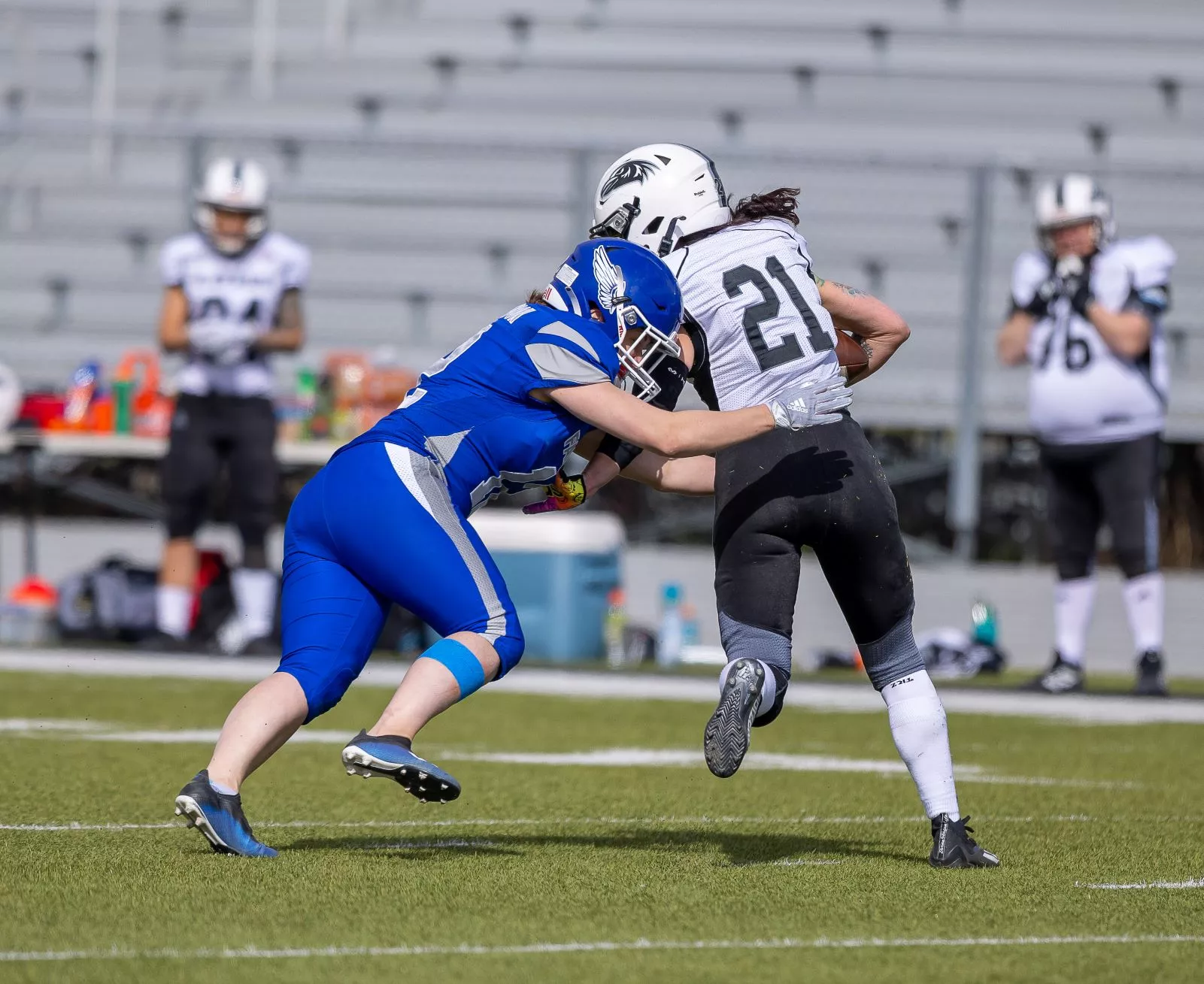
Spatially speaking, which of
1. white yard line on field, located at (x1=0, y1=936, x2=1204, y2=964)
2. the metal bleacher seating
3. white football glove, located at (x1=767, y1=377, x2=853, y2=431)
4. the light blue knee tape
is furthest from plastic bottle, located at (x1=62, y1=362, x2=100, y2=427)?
white yard line on field, located at (x1=0, y1=936, x2=1204, y2=964)

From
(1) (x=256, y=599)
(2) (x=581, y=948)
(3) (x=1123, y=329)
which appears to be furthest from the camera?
(1) (x=256, y=599)

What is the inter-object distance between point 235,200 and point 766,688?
659cm

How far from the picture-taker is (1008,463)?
39.8 ft

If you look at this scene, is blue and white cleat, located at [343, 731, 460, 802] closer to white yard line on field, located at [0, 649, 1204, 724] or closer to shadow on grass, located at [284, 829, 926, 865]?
shadow on grass, located at [284, 829, 926, 865]

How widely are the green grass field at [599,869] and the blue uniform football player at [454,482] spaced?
0.34 m

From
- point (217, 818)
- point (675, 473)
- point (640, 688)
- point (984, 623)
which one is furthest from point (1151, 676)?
point (217, 818)

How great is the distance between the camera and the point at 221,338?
10.2 m

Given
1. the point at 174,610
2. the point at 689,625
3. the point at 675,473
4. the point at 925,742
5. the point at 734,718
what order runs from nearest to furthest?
1. the point at 734,718
2. the point at 925,742
3. the point at 675,473
4. the point at 174,610
5. the point at 689,625

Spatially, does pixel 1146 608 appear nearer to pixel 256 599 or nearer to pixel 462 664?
pixel 256 599

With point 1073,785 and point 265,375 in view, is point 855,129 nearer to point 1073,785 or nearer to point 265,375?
point 265,375

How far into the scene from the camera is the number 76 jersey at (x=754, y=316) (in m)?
4.59

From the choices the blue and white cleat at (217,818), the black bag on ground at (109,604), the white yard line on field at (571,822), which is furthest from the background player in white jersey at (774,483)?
the black bag on ground at (109,604)

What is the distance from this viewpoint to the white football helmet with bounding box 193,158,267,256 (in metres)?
10.3

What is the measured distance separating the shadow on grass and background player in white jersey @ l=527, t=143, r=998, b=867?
0.30 meters
